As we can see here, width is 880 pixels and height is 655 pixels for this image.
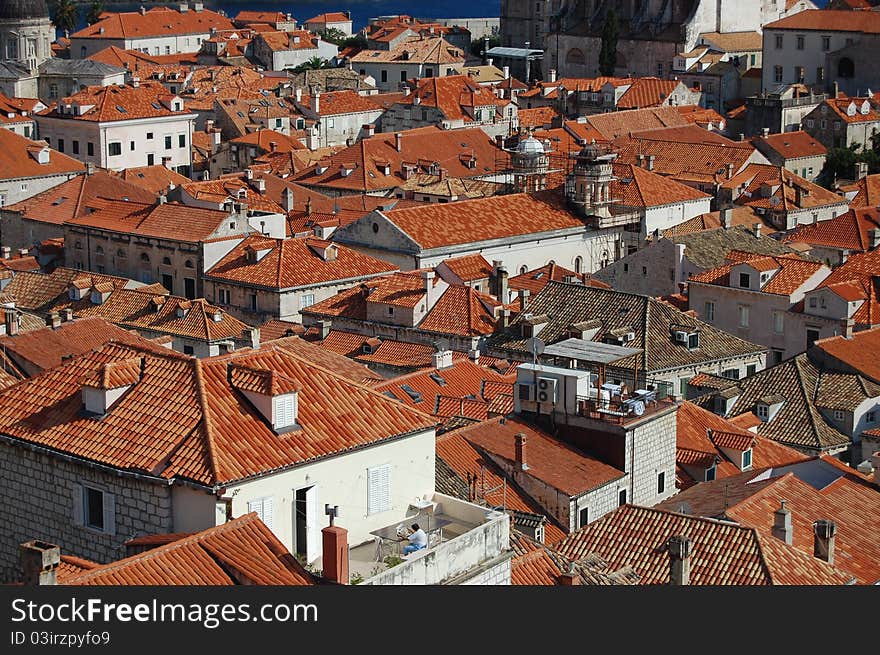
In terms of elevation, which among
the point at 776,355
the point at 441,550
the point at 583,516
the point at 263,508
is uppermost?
the point at 441,550

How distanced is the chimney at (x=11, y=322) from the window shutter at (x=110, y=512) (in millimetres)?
16250

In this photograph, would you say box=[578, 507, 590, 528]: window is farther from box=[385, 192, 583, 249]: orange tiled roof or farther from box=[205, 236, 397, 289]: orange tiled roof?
box=[385, 192, 583, 249]: orange tiled roof

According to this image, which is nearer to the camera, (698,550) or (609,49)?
(698,550)

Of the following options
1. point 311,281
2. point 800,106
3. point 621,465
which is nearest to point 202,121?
point 800,106

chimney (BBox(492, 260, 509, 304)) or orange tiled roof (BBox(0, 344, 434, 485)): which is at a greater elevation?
orange tiled roof (BBox(0, 344, 434, 485))

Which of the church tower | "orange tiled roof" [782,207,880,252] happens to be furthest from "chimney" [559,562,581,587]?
the church tower

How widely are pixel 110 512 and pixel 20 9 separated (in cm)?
9729

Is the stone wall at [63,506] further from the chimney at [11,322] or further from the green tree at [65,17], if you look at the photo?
the green tree at [65,17]

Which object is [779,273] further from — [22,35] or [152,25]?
[152,25]

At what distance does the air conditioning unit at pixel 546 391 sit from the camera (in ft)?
108

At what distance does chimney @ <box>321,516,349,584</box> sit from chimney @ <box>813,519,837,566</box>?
34.7ft

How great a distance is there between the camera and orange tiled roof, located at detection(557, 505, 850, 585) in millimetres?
26531

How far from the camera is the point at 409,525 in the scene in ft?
78.3

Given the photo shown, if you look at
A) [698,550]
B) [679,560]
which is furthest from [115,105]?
[679,560]
